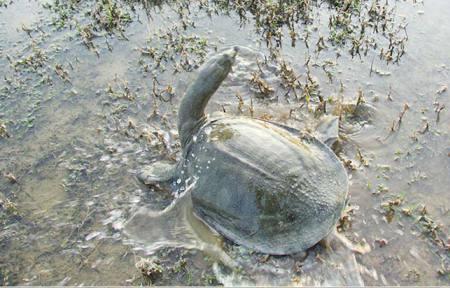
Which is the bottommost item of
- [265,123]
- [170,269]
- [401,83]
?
[170,269]

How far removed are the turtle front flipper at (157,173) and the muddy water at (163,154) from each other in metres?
0.10

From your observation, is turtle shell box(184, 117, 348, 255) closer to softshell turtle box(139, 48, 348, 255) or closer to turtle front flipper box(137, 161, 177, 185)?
softshell turtle box(139, 48, 348, 255)

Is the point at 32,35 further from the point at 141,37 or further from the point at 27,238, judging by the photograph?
the point at 27,238

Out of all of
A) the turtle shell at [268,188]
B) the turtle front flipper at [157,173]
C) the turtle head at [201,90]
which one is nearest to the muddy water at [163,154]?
the turtle front flipper at [157,173]

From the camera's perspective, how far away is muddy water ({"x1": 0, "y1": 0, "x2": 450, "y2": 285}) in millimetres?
3426

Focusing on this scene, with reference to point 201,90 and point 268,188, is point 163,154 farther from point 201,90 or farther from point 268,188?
point 268,188

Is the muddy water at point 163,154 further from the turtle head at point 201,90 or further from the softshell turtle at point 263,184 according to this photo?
the turtle head at point 201,90

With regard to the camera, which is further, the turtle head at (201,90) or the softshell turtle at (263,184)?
the turtle head at (201,90)

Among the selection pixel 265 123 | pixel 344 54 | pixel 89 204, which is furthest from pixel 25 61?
pixel 344 54

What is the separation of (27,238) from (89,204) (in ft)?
1.92

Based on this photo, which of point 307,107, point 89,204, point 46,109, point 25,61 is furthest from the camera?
point 25,61

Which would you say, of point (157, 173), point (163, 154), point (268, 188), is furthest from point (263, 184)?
point (163, 154)

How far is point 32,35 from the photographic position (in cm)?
620

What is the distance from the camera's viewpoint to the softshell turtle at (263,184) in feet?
10.1
